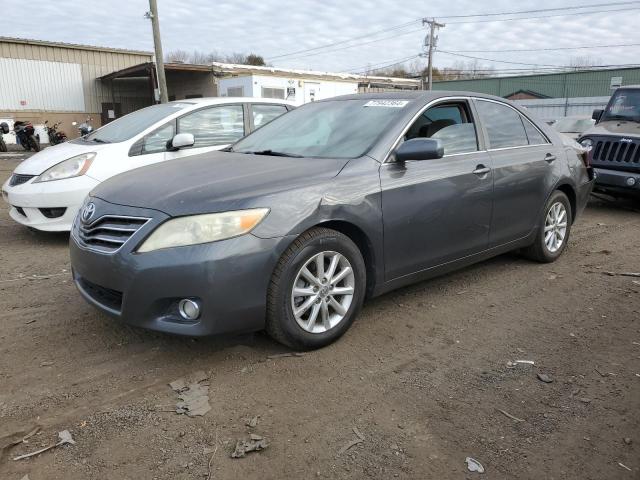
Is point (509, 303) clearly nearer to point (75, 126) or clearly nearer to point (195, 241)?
point (195, 241)

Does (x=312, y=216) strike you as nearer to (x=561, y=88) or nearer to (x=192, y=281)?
(x=192, y=281)

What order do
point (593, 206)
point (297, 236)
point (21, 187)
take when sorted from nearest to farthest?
point (297, 236) → point (21, 187) → point (593, 206)

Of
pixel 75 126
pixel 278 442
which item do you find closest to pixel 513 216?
pixel 278 442

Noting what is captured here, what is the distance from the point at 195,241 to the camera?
2939 mm

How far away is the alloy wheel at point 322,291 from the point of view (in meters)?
3.27

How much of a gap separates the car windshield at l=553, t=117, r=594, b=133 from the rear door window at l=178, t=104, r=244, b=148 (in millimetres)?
8439

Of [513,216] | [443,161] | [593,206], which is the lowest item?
[593,206]

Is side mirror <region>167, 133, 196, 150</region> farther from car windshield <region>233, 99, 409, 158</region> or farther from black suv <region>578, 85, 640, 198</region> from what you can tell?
black suv <region>578, 85, 640, 198</region>

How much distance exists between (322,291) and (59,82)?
30087mm

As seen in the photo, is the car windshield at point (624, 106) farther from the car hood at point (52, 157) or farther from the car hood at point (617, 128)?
the car hood at point (52, 157)

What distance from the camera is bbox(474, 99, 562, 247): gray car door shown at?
451 centimetres

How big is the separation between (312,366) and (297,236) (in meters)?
0.78

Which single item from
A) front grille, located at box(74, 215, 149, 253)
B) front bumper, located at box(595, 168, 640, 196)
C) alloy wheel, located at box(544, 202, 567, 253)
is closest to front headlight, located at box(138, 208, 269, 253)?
front grille, located at box(74, 215, 149, 253)

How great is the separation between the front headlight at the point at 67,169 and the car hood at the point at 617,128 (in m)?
7.25
